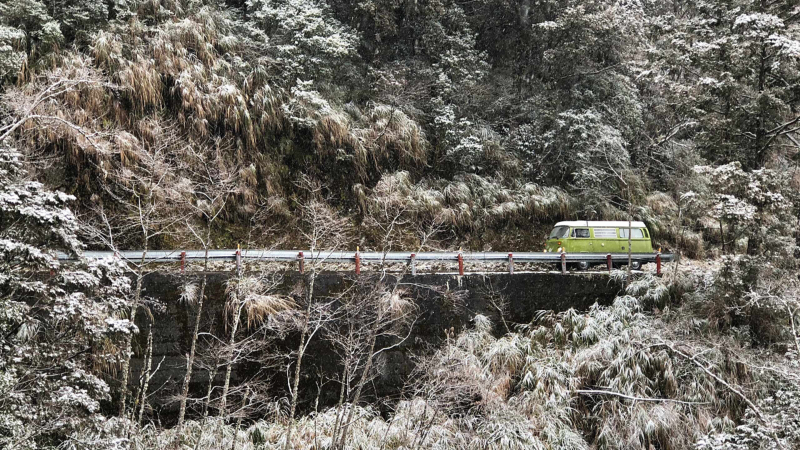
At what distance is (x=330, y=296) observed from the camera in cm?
A: 1368

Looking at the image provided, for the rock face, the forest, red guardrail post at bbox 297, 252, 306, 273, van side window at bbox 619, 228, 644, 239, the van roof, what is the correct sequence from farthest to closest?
van side window at bbox 619, 228, 644, 239 < the van roof < red guardrail post at bbox 297, 252, 306, 273 < the rock face < the forest

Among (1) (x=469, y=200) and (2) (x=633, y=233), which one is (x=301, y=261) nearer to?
(1) (x=469, y=200)

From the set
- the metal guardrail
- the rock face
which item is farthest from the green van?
the rock face

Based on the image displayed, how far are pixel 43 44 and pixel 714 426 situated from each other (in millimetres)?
19539

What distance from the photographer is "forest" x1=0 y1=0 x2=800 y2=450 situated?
381 inches

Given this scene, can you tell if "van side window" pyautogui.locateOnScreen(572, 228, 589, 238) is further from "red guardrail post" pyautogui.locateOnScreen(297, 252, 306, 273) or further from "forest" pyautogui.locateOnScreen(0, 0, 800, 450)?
"red guardrail post" pyautogui.locateOnScreen(297, 252, 306, 273)

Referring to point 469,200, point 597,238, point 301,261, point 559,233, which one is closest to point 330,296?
point 301,261

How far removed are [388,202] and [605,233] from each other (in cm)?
709

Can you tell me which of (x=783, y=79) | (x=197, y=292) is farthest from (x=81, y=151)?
(x=783, y=79)

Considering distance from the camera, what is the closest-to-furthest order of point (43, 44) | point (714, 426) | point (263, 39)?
point (714, 426), point (43, 44), point (263, 39)

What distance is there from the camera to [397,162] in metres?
19.4

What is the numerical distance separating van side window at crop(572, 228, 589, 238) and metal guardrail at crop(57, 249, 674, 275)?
112 centimetres

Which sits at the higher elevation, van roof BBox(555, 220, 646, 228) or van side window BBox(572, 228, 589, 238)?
van roof BBox(555, 220, 646, 228)

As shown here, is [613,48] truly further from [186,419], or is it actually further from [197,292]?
[186,419]
